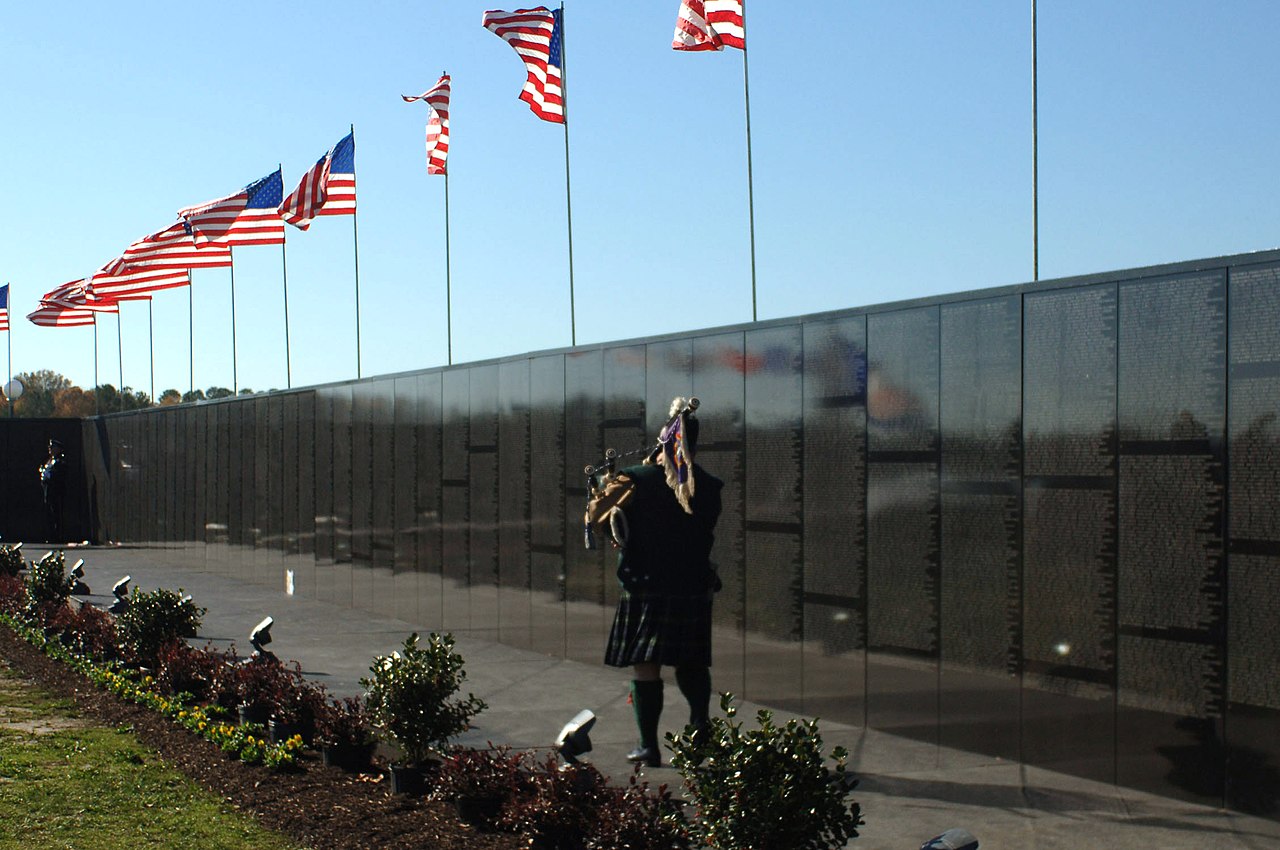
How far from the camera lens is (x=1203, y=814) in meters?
7.53

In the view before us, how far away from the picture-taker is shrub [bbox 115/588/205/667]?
43.4 feet

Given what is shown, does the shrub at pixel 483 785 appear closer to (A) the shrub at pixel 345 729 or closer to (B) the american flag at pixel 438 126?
(A) the shrub at pixel 345 729

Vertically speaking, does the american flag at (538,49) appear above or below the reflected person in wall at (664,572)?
above

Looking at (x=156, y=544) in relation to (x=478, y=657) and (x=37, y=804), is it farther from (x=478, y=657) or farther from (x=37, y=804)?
(x=37, y=804)

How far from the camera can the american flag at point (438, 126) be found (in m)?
18.6

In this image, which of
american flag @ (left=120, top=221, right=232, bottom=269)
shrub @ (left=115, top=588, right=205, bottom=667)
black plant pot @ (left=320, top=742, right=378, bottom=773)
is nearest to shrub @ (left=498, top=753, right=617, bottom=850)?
black plant pot @ (left=320, top=742, right=378, bottom=773)

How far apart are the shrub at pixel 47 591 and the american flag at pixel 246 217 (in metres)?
6.09

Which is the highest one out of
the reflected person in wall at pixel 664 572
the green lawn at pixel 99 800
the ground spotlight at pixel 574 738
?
the reflected person in wall at pixel 664 572

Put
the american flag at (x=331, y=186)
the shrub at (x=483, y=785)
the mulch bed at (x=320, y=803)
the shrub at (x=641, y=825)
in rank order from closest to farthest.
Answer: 1. the shrub at (x=641, y=825)
2. the mulch bed at (x=320, y=803)
3. the shrub at (x=483, y=785)
4. the american flag at (x=331, y=186)

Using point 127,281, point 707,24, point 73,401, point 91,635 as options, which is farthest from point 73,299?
point 73,401

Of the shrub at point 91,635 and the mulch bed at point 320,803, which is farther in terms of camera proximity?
the shrub at point 91,635

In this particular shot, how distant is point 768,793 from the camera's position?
18.7 feet

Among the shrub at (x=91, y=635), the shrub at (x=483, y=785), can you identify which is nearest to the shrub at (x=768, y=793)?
the shrub at (x=483, y=785)

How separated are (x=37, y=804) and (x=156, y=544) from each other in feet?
73.3
